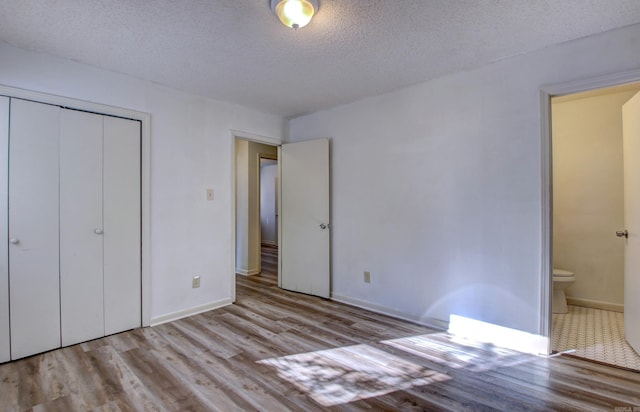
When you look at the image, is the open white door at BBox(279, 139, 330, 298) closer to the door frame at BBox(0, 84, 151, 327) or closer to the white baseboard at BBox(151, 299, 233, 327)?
the white baseboard at BBox(151, 299, 233, 327)

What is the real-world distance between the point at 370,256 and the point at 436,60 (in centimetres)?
195

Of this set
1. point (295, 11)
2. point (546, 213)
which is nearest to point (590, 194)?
point (546, 213)

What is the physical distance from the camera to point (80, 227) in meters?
2.50

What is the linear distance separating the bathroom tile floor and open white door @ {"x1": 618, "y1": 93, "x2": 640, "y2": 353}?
0.10 metres

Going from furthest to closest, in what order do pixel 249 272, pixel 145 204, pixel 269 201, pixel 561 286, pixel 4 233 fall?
pixel 269 201
pixel 249 272
pixel 561 286
pixel 145 204
pixel 4 233

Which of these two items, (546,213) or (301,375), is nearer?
(301,375)

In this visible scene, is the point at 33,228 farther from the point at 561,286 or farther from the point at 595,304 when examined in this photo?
the point at 595,304

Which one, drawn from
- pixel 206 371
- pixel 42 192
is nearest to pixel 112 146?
pixel 42 192

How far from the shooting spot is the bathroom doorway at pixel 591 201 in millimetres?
3188

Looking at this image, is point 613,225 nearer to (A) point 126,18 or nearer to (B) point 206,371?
(B) point 206,371

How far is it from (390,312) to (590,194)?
8.42 feet

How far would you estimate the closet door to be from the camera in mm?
2213

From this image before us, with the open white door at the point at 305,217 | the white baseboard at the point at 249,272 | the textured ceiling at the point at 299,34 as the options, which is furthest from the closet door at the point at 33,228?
the white baseboard at the point at 249,272

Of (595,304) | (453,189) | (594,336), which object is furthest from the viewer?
(595,304)
